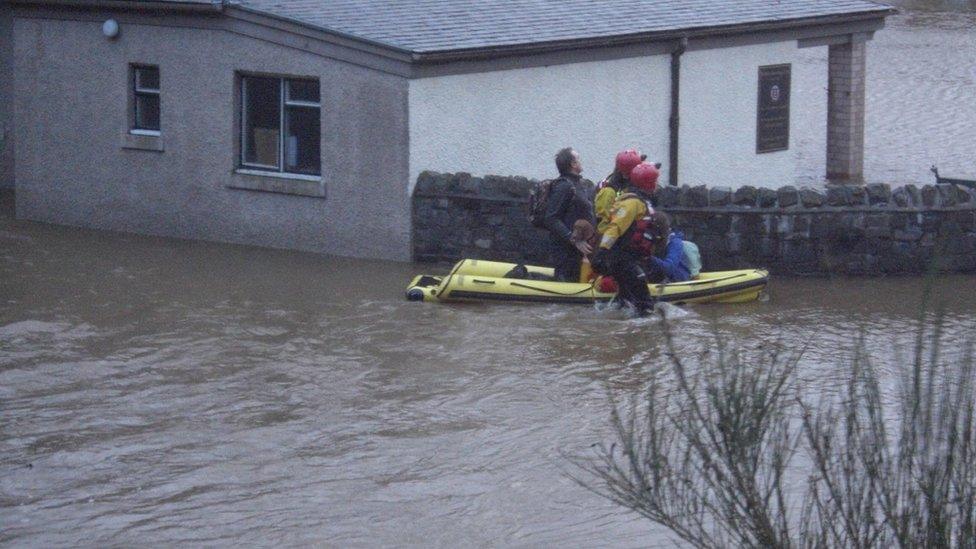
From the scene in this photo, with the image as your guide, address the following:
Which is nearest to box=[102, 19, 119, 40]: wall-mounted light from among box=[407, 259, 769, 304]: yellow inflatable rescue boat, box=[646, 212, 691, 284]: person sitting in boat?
box=[407, 259, 769, 304]: yellow inflatable rescue boat

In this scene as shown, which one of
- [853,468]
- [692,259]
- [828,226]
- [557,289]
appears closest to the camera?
[853,468]

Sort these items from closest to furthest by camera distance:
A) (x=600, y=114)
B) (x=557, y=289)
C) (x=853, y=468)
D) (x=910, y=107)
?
(x=853, y=468) → (x=557, y=289) → (x=600, y=114) → (x=910, y=107)

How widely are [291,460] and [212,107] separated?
933cm

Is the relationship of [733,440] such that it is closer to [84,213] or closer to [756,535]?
[756,535]

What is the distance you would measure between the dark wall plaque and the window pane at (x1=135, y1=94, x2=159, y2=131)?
814 centimetres

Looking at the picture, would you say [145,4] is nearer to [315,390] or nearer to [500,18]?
[500,18]

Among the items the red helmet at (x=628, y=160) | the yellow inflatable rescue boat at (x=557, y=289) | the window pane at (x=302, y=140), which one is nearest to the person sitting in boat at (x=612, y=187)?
the red helmet at (x=628, y=160)

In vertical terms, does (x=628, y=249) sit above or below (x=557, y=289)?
above

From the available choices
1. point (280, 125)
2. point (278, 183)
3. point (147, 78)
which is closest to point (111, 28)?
point (147, 78)

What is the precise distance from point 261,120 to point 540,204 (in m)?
4.82

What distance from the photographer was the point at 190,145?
17359mm

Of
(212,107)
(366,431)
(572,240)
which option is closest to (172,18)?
(212,107)

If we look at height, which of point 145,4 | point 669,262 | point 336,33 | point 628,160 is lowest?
point 669,262

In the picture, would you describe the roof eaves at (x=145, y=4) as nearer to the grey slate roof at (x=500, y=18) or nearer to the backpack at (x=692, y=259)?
the grey slate roof at (x=500, y=18)
